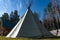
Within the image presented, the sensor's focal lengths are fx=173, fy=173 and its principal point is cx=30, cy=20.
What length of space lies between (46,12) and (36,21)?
86.7ft

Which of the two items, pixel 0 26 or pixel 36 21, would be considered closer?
pixel 36 21

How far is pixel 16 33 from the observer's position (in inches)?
527

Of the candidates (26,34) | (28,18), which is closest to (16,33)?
(26,34)

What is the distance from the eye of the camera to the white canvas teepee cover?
532 inches

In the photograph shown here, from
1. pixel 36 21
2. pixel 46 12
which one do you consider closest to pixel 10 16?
pixel 46 12

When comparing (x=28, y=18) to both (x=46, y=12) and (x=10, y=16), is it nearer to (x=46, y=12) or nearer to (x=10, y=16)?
(x=46, y=12)

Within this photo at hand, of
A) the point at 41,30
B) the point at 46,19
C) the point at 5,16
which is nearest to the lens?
the point at 41,30

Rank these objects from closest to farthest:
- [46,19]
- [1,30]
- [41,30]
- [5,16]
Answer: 1. [41,30]
2. [1,30]
3. [46,19]
4. [5,16]

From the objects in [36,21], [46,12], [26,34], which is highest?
[46,12]

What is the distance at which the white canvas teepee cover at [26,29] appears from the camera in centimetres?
1350

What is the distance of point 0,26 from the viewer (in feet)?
77.1

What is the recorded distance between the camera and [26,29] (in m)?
13.9

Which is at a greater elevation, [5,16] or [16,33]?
[5,16]

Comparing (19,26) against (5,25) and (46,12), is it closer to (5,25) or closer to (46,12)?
(5,25)
